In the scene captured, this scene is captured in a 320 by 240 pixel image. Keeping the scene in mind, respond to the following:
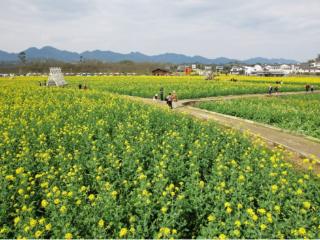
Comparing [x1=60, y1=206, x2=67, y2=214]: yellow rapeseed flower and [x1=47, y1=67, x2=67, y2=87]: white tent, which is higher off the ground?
[x1=47, y1=67, x2=67, y2=87]: white tent

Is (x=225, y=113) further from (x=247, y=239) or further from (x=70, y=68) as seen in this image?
(x=70, y=68)

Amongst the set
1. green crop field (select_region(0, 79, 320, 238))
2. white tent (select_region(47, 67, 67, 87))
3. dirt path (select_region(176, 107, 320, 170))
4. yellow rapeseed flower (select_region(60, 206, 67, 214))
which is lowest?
dirt path (select_region(176, 107, 320, 170))

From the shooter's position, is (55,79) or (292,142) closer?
(292,142)

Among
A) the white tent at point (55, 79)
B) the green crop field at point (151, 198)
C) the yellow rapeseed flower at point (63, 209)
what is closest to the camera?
the green crop field at point (151, 198)

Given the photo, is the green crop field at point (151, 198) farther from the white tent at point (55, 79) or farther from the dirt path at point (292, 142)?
the white tent at point (55, 79)

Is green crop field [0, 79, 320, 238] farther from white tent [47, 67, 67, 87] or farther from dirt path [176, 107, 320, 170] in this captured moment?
white tent [47, 67, 67, 87]

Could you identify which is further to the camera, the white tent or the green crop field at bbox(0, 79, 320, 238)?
the white tent

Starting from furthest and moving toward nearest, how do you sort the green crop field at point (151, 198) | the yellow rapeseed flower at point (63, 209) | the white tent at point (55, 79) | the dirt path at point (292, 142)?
the white tent at point (55, 79)
the dirt path at point (292, 142)
the yellow rapeseed flower at point (63, 209)
the green crop field at point (151, 198)

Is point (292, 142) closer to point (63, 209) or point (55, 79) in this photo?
point (63, 209)

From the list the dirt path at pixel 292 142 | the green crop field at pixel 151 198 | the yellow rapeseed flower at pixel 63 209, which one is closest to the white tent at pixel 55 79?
the dirt path at pixel 292 142

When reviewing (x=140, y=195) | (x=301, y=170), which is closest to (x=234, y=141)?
(x=301, y=170)

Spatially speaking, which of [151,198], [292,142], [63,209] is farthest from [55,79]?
[63,209]

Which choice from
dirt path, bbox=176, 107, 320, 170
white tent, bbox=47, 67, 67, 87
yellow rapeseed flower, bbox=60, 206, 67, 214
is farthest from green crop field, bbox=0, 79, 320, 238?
white tent, bbox=47, 67, 67, 87

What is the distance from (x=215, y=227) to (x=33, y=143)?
733cm
